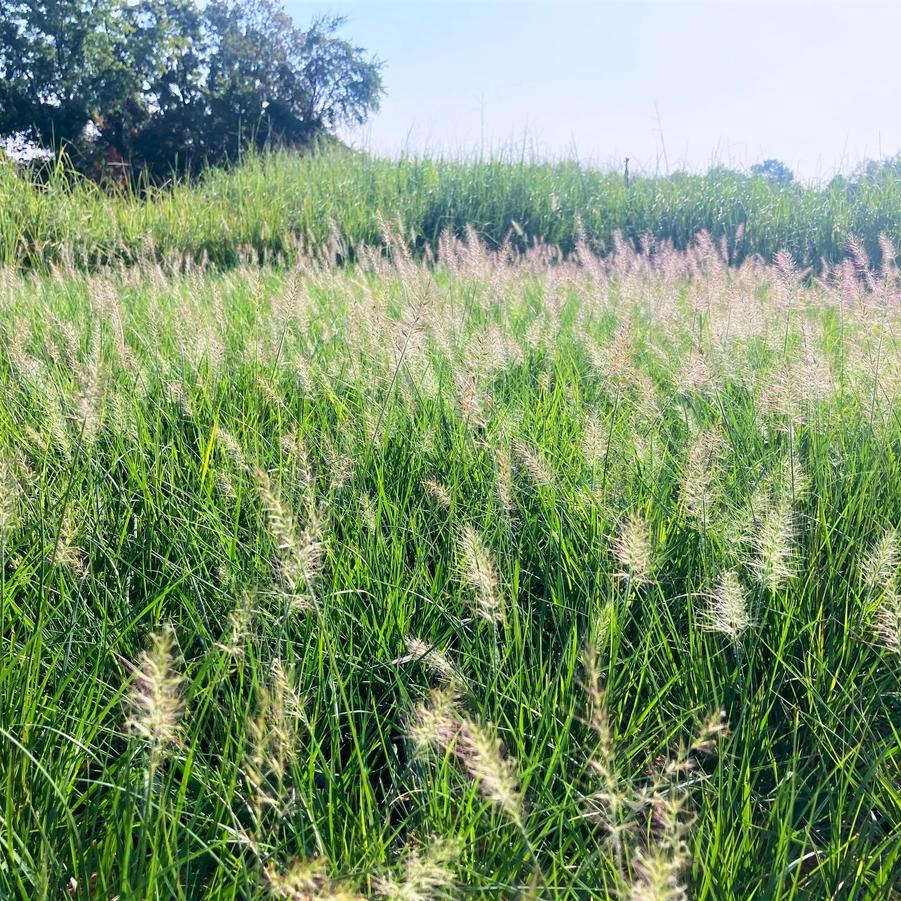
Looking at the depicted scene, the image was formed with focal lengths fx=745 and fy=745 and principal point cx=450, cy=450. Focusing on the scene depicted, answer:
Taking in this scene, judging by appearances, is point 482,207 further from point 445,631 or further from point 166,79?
point 166,79

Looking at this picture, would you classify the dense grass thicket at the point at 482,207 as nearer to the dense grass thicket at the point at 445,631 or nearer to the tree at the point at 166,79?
the dense grass thicket at the point at 445,631

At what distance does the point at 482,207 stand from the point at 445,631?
720 cm

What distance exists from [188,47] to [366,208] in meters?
25.4

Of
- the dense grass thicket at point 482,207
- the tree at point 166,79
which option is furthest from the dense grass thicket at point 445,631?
the tree at point 166,79

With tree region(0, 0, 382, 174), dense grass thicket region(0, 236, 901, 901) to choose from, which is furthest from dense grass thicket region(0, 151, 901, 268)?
tree region(0, 0, 382, 174)

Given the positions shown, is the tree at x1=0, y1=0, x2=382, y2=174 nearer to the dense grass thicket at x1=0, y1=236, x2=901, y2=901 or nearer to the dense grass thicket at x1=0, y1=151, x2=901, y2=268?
the dense grass thicket at x1=0, y1=151, x2=901, y2=268

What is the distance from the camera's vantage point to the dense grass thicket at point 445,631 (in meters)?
0.87

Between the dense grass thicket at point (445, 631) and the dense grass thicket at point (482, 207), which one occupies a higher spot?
the dense grass thicket at point (482, 207)

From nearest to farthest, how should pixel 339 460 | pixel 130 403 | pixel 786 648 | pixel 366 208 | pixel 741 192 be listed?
pixel 786 648
pixel 339 460
pixel 130 403
pixel 366 208
pixel 741 192

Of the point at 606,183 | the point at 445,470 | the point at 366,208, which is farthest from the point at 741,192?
the point at 445,470

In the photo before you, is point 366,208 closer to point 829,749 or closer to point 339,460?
point 339,460

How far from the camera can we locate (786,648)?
4.23 ft

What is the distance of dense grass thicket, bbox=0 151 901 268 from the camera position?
6.58 m

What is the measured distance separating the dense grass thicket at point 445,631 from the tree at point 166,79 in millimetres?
21770
